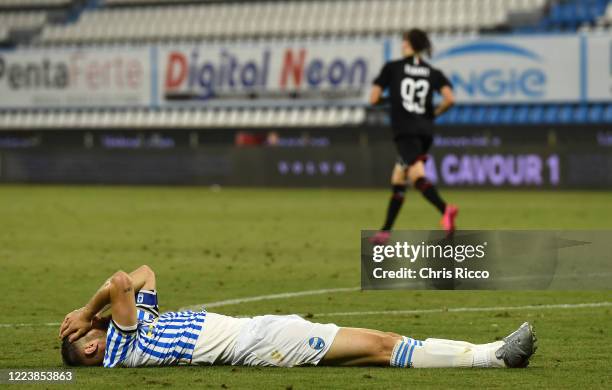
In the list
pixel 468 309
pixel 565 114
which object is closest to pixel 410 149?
pixel 468 309

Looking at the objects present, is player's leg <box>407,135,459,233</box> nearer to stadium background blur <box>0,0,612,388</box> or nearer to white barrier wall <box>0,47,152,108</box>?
stadium background blur <box>0,0,612,388</box>

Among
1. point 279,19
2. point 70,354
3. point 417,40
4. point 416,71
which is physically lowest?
point 70,354

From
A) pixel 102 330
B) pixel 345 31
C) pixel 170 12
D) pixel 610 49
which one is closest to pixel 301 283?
pixel 102 330

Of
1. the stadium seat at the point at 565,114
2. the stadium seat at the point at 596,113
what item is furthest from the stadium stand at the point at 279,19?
the stadium seat at the point at 596,113

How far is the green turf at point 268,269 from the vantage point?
675 cm

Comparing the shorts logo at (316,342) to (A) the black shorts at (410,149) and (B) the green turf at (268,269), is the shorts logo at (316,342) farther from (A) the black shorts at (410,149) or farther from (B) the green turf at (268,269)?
(A) the black shorts at (410,149)

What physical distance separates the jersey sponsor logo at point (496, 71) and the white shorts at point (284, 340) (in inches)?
1019

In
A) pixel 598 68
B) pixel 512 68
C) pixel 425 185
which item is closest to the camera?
pixel 425 185

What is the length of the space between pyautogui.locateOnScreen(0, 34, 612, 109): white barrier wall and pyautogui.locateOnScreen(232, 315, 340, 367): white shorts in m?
25.1

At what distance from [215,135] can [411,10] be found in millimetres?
6396

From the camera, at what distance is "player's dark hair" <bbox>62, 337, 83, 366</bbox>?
688 cm

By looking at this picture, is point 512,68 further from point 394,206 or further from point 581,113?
point 394,206

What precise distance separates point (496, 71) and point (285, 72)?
5.87 metres

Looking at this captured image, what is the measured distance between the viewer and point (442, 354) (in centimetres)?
677
